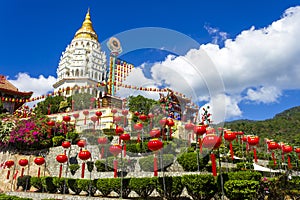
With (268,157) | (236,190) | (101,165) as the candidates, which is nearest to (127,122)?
(101,165)

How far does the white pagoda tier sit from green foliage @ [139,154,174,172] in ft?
92.6

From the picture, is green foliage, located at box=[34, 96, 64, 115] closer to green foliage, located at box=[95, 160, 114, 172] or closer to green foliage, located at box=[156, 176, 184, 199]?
green foliage, located at box=[95, 160, 114, 172]

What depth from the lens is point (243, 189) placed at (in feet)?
22.5

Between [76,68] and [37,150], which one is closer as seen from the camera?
[37,150]

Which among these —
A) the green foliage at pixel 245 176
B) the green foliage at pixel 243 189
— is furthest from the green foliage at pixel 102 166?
the green foliage at pixel 243 189

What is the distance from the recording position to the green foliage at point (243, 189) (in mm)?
6783

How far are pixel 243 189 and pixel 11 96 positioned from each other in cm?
3051

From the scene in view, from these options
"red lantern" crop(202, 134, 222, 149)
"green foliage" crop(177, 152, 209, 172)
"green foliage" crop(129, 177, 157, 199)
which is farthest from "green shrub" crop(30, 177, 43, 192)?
"red lantern" crop(202, 134, 222, 149)

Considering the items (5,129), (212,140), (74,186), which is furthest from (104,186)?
(5,129)

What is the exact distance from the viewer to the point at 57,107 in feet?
103

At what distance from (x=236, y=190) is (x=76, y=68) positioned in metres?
37.0

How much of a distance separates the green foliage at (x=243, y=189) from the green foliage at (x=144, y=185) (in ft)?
8.16

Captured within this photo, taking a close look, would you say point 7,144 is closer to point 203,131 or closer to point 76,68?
point 203,131

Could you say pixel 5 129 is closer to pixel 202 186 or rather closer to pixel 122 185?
pixel 122 185
